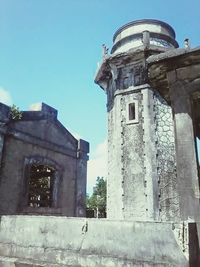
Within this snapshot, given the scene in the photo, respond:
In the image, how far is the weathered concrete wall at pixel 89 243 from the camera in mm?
3600

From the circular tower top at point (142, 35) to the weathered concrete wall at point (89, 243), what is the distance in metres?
9.73

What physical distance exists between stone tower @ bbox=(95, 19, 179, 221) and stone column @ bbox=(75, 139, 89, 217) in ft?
10.9

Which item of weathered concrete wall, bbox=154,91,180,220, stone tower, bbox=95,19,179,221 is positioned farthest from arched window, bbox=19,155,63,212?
weathered concrete wall, bbox=154,91,180,220

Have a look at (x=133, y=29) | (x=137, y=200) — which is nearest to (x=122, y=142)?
(x=137, y=200)

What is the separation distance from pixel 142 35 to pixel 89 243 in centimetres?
1082

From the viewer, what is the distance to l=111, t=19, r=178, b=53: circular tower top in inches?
489

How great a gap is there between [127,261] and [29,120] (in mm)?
9823

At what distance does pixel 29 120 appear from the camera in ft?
A: 40.9

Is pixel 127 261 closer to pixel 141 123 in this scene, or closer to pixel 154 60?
pixel 154 60

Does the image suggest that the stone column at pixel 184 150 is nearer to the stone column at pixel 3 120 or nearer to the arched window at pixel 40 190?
the stone column at pixel 3 120

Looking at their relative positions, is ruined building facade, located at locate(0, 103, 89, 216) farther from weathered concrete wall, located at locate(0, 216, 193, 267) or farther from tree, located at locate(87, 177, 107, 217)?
tree, located at locate(87, 177, 107, 217)

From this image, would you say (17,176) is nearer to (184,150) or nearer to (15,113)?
(15,113)

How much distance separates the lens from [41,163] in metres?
12.5

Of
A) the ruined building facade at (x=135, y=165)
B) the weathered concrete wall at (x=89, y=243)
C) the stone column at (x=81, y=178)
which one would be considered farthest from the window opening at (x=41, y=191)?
the weathered concrete wall at (x=89, y=243)
